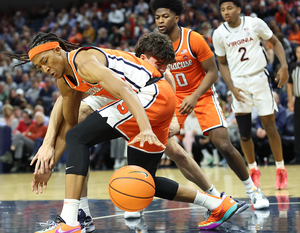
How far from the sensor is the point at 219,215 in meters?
3.31

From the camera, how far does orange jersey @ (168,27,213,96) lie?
167 inches

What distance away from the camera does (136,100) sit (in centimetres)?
252

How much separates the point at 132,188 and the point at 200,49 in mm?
1913

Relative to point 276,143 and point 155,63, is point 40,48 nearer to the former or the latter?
point 155,63

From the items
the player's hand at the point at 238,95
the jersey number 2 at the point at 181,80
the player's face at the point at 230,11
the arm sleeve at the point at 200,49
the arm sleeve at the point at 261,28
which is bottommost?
the player's hand at the point at 238,95

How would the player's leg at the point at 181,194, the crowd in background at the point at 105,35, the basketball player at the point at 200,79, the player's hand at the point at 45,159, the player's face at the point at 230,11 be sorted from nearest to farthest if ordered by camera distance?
1. the player's leg at the point at 181,194
2. the player's hand at the point at 45,159
3. the basketball player at the point at 200,79
4. the player's face at the point at 230,11
5. the crowd in background at the point at 105,35

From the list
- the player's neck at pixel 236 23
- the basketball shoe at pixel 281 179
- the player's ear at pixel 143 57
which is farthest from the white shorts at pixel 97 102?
the basketball shoe at pixel 281 179

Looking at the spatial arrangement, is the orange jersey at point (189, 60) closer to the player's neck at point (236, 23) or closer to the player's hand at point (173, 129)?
the player's neck at point (236, 23)

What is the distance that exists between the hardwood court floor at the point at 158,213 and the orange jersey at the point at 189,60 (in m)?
1.23

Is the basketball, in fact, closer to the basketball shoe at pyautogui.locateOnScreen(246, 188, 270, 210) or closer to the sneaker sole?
the sneaker sole

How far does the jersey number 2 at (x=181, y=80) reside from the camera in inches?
173

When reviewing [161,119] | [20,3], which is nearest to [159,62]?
[161,119]

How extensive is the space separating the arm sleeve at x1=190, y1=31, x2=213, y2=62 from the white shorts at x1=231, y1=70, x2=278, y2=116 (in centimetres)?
106

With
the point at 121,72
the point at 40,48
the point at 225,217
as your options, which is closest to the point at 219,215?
the point at 225,217
